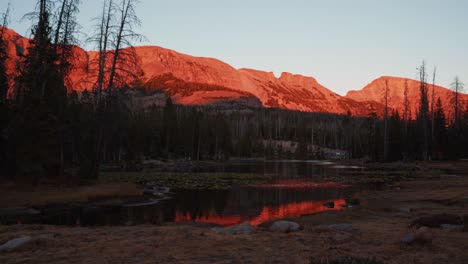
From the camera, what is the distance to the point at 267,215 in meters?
25.0

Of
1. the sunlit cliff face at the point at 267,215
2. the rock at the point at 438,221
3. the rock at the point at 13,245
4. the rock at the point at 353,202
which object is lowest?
the sunlit cliff face at the point at 267,215

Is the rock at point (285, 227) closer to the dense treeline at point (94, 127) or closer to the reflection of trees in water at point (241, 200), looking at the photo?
the reflection of trees in water at point (241, 200)

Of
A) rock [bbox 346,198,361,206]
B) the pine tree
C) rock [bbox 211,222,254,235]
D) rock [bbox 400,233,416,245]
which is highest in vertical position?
the pine tree

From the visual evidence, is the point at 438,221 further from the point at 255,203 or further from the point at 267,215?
the point at 255,203

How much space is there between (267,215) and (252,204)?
4971 millimetres

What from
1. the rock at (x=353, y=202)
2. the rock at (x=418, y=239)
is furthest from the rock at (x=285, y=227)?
the rock at (x=353, y=202)

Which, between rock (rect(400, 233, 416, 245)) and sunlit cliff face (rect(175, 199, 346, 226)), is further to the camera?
sunlit cliff face (rect(175, 199, 346, 226))

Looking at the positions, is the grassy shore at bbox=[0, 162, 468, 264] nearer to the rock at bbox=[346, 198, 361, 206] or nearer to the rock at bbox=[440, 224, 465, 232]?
the rock at bbox=[440, 224, 465, 232]

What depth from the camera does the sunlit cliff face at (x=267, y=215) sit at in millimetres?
23047

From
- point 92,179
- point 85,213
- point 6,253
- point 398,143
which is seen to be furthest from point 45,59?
point 398,143

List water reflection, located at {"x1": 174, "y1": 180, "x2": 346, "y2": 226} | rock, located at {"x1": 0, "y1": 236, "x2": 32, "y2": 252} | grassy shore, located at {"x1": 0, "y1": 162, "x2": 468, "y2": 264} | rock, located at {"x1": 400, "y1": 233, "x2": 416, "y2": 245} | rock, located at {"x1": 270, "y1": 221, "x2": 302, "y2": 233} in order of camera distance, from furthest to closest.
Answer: water reflection, located at {"x1": 174, "y1": 180, "x2": 346, "y2": 226}
rock, located at {"x1": 270, "y1": 221, "x2": 302, "y2": 233}
rock, located at {"x1": 400, "y1": 233, "x2": 416, "y2": 245}
rock, located at {"x1": 0, "y1": 236, "x2": 32, "y2": 252}
grassy shore, located at {"x1": 0, "y1": 162, "x2": 468, "y2": 264}

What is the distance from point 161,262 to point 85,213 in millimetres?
15817

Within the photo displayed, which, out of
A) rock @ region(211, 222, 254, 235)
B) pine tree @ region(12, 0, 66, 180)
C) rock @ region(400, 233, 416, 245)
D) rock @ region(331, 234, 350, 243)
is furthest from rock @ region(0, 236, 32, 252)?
pine tree @ region(12, 0, 66, 180)

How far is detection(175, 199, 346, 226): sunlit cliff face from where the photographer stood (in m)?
23.0
